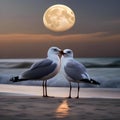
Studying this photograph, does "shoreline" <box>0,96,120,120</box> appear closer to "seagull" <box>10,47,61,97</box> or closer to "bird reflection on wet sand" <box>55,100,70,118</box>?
"bird reflection on wet sand" <box>55,100,70,118</box>

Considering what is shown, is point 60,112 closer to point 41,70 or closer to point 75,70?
point 75,70

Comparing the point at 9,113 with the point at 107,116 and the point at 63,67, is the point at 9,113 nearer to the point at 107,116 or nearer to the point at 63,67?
the point at 107,116

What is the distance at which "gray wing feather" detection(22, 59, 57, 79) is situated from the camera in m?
6.39

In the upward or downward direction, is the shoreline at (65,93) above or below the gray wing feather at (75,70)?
below

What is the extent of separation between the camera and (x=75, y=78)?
6297mm

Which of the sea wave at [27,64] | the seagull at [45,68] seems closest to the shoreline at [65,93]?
the seagull at [45,68]

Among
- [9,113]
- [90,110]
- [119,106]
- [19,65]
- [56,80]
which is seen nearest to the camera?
[9,113]

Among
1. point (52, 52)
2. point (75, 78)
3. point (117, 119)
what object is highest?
point (52, 52)

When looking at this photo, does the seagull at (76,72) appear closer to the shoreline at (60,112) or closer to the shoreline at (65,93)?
the shoreline at (65,93)

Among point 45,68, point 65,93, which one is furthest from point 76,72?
point 65,93

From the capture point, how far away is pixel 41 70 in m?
6.42

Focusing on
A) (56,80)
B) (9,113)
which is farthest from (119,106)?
(56,80)

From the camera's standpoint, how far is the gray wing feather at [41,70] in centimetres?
639

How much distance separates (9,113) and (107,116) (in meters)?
0.88
